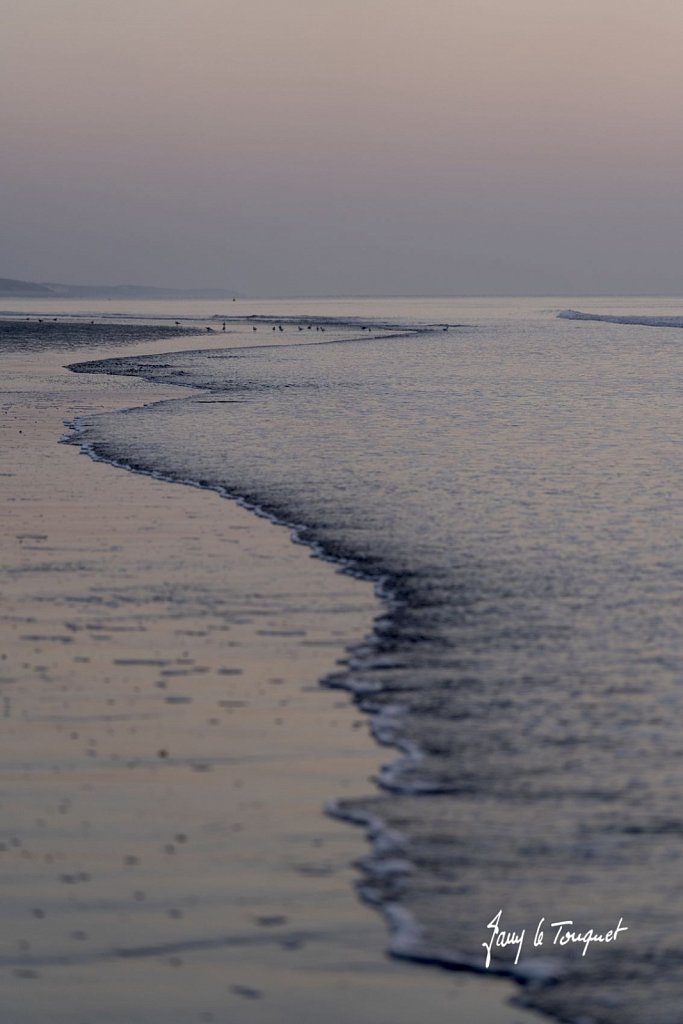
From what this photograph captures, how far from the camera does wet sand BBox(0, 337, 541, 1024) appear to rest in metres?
4.98

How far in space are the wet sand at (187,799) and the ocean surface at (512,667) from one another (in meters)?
0.28

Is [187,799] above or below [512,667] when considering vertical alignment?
below

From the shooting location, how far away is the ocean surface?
5461 mm

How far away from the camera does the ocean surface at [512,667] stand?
5461 millimetres

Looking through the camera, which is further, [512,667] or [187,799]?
[512,667]

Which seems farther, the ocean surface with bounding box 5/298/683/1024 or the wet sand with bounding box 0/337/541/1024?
the ocean surface with bounding box 5/298/683/1024

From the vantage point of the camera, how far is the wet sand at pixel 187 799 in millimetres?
4977

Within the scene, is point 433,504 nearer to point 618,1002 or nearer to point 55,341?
point 618,1002

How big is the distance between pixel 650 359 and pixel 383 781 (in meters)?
53.2

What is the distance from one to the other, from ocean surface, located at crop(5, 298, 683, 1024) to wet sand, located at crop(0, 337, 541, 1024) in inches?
11.1

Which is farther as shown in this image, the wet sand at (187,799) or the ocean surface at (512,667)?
the ocean surface at (512,667)

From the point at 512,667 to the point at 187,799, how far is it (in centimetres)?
324

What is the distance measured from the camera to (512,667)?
9305mm

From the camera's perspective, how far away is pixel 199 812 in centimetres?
657
